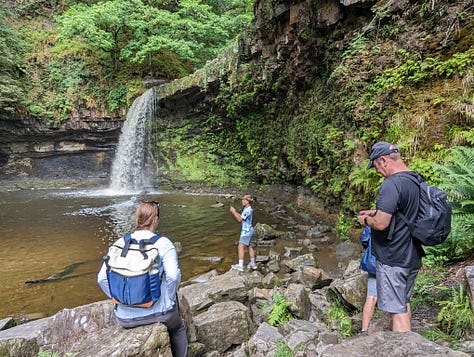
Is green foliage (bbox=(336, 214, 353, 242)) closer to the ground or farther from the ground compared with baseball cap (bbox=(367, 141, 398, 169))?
closer to the ground

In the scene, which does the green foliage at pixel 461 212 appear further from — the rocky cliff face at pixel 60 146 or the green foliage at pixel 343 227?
the rocky cliff face at pixel 60 146

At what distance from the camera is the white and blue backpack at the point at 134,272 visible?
2352 mm

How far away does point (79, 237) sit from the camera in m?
8.73

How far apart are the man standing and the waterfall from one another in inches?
675

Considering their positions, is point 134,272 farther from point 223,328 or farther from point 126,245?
point 223,328

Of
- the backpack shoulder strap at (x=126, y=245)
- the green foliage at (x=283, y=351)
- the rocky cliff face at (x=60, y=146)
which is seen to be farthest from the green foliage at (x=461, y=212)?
the rocky cliff face at (x=60, y=146)

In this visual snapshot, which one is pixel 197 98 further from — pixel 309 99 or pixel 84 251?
pixel 84 251

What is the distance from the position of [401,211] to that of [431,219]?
0.70ft

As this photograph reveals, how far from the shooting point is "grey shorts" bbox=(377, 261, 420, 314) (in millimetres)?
2508

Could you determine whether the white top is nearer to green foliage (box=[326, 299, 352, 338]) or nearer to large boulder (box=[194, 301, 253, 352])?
large boulder (box=[194, 301, 253, 352])

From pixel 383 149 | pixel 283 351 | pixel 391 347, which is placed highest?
pixel 383 149

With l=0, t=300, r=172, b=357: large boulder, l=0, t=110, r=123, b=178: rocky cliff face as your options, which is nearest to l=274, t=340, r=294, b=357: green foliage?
l=0, t=300, r=172, b=357: large boulder

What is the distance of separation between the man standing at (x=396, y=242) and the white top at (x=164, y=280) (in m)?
1.66

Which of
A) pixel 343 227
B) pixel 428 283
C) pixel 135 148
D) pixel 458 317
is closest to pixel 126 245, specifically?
pixel 458 317
